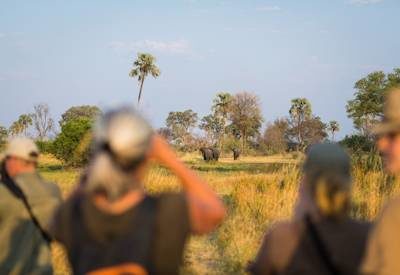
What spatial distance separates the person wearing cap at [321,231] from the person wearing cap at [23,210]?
2167mm

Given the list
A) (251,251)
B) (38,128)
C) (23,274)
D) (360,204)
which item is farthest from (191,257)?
(38,128)

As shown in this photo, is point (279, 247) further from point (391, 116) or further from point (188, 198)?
point (391, 116)

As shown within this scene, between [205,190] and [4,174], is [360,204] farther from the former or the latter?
[205,190]

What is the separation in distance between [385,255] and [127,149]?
41.2 inches

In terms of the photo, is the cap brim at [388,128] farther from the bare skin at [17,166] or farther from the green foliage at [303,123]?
the green foliage at [303,123]

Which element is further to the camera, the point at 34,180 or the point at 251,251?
the point at 251,251

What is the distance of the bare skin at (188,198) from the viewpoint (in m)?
2.06

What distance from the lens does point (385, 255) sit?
225 cm

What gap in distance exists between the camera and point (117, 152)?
77.9 inches

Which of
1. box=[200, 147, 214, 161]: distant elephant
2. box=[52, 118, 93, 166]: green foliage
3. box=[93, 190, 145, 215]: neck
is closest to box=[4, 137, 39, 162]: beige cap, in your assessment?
box=[93, 190, 145, 215]: neck

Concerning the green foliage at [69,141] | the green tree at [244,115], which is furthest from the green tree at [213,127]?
the green foliage at [69,141]

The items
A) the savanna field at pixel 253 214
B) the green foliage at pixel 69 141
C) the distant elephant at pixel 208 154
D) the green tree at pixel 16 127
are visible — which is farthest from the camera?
the green tree at pixel 16 127

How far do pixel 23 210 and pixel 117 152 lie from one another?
7.82 feet

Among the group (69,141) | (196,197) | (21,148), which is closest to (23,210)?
(21,148)
